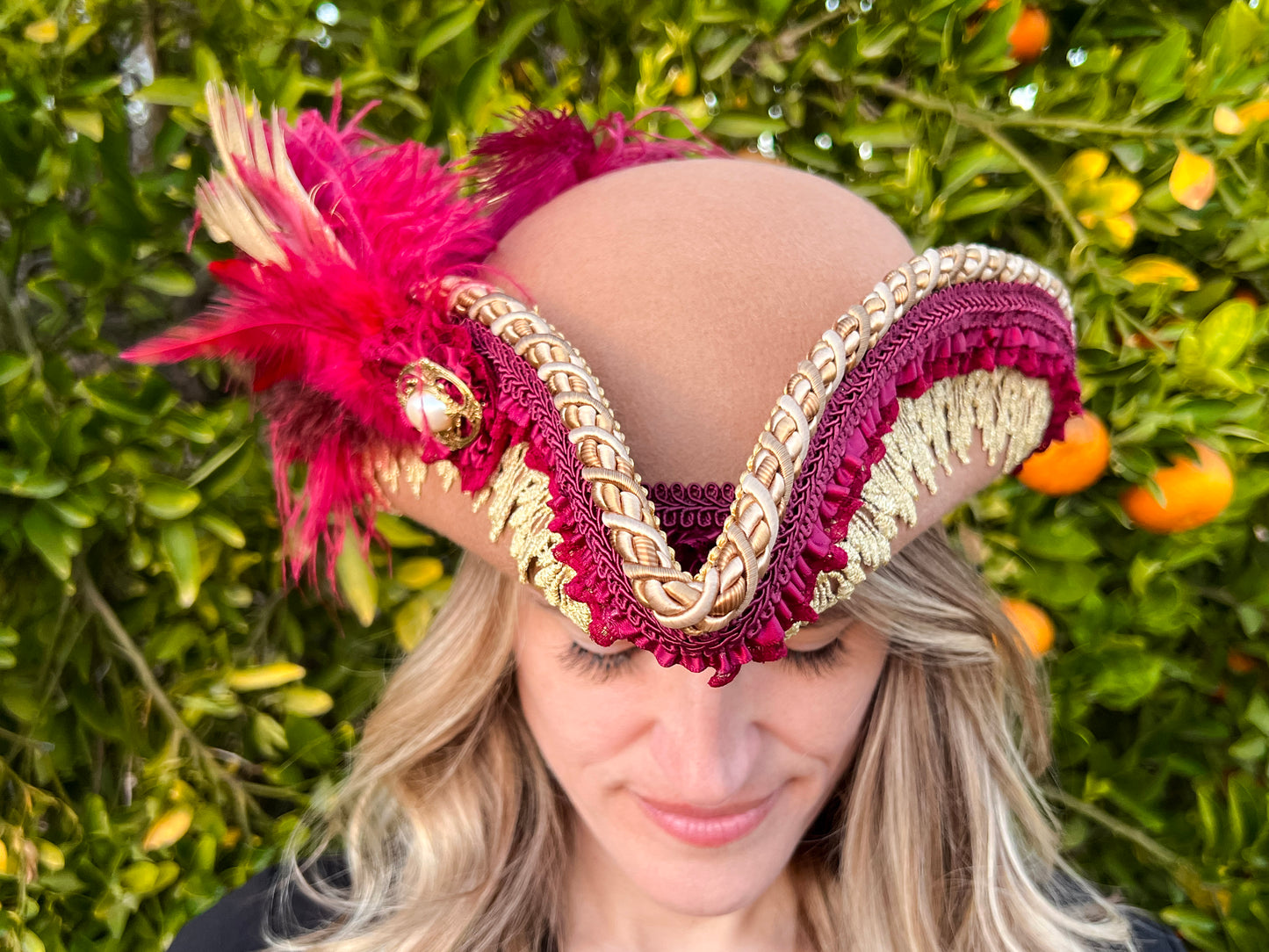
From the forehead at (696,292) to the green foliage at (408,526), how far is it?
0.44m

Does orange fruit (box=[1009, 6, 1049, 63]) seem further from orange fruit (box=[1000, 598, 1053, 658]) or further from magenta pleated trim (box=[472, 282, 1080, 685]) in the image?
orange fruit (box=[1000, 598, 1053, 658])

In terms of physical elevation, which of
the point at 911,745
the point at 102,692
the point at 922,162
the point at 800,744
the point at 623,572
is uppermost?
the point at 922,162

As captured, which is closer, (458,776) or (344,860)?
(458,776)

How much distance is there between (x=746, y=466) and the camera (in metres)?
0.75

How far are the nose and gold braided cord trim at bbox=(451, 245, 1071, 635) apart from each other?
21cm

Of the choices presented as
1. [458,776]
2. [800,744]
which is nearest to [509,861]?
[458,776]

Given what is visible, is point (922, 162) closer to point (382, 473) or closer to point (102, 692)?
point (382, 473)

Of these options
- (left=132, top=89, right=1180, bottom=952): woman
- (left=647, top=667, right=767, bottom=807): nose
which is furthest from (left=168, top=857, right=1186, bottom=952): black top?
(left=647, top=667, right=767, bottom=807): nose

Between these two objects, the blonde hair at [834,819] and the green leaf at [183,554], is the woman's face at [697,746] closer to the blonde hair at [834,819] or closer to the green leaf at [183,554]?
→ the blonde hair at [834,819]

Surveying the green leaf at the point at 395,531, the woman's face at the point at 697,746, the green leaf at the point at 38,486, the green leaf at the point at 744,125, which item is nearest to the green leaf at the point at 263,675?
the green leaf at the point at 395,531

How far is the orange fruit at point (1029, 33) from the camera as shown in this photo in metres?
1.35

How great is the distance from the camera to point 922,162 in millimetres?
1242

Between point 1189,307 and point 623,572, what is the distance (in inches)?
48.0

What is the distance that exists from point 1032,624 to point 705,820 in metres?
0.70
